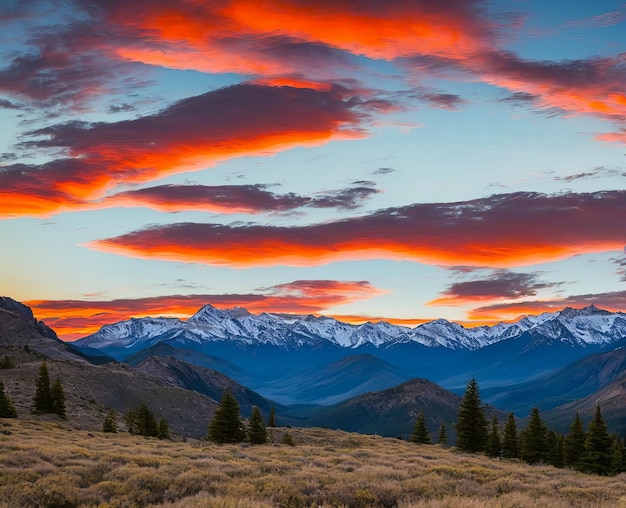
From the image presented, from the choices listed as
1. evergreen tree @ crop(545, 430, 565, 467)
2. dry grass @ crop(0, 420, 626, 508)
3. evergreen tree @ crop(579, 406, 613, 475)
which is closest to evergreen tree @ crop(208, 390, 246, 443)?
evergreen tree @ crop(579, 406, 613, 475)

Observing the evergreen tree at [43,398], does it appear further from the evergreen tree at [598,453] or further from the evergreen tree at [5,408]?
the evergreen tree at [598,453]

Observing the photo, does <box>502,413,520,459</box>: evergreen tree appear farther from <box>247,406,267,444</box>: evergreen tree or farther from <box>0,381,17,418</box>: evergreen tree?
<box>0,381,17,418</box>: evergreen tree

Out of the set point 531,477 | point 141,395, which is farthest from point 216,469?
point 141,395

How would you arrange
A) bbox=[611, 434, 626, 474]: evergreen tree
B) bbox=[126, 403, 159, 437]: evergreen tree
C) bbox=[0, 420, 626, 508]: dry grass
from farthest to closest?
bbox=[126, 403, 159, 437]: evergreen tree, bbox=[611, 434, 626, 474]: evergreen tree, bbox=[0, 420, 626, 508]: dry grass

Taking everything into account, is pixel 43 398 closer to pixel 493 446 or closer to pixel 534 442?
pixel 493 446

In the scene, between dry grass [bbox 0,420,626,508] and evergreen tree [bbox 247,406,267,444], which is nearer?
dry grass [bbox 0,420,626,508]

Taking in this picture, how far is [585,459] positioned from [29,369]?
363ft

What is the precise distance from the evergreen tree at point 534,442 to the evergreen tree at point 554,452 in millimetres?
1407

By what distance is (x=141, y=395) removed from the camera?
637 ft

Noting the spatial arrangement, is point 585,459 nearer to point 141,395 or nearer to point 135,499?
point 135,499

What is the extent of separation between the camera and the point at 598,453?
58.0 meters

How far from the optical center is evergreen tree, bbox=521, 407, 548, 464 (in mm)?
71375

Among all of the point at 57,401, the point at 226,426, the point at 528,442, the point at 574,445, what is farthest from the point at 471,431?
the point at 57,401

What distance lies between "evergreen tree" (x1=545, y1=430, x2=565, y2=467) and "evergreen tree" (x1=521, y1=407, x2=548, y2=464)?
1.41 metres
